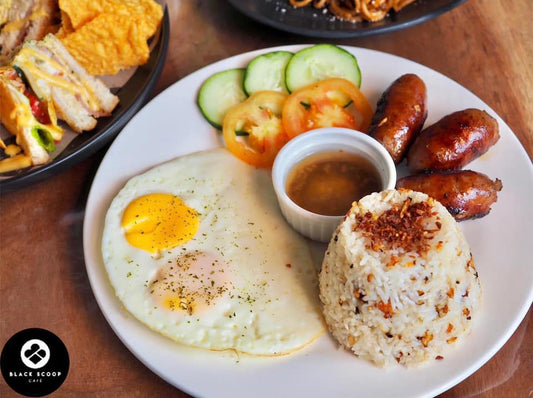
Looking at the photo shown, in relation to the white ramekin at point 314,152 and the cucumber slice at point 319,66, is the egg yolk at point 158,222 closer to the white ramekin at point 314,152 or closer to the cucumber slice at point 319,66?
the white ramekin at point 314,152

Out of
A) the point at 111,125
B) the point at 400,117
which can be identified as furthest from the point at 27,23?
the point at 400,117

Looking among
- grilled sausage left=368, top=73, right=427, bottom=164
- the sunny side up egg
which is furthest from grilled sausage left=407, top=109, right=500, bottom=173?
the sunny side up egg

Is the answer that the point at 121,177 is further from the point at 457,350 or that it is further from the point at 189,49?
the point at 457,350

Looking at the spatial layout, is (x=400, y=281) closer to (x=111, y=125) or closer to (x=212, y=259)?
(x=212, y=259)

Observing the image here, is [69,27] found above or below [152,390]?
above

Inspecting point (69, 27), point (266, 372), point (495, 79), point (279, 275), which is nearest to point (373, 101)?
point (495, 79)

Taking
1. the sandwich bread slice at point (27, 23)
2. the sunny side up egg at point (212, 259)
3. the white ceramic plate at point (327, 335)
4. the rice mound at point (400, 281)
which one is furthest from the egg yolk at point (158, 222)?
the sandwich bread slice at point (27, 23)
